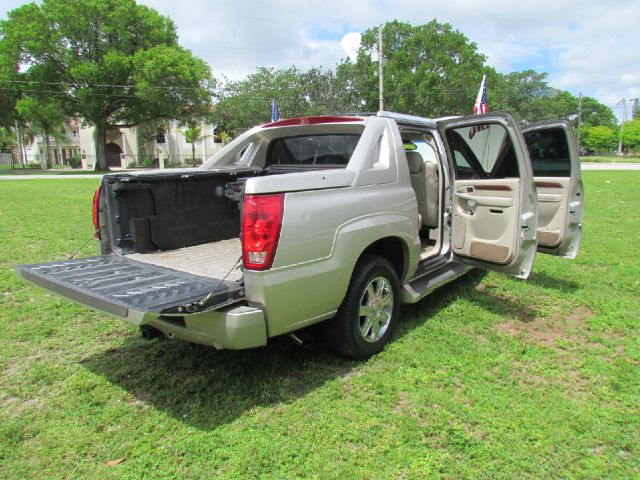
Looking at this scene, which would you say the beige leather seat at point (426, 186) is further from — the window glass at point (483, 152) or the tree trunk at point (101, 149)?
the tree trunk at point (101, 149)

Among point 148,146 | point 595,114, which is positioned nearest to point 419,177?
point 148,146

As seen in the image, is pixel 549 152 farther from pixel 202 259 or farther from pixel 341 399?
pixel 202 259

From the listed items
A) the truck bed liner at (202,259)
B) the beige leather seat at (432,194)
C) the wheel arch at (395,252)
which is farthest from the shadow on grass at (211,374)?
the beige leather seat at (432,194)

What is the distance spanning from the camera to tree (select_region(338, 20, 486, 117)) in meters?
48.3

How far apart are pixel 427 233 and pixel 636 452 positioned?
3.01 meters

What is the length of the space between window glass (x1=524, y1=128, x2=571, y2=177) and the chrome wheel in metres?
2.80

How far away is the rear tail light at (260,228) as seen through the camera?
2746mm

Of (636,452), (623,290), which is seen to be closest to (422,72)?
(623,290)

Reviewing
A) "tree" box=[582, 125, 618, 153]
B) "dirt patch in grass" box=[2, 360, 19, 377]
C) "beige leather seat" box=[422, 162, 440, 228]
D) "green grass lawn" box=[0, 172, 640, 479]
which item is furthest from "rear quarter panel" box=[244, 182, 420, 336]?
"tree" box=[582, 125, 618, 153]

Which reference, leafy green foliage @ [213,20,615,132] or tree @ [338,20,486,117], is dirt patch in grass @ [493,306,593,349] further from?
tree @ [338,20,486,117]

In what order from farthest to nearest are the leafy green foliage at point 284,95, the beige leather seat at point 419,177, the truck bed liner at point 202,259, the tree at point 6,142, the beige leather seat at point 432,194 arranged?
the tree at point 6,142 → the leafy green foliage at point 284,95 → the beige leather seat at point 432,194 → the beige leather seat at point 419,177 → the truck bed liner at point 202,259

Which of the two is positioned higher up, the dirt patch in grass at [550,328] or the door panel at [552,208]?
the door panel at [552,208]

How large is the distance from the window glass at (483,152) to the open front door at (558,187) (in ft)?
2.97

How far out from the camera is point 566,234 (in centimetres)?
505
